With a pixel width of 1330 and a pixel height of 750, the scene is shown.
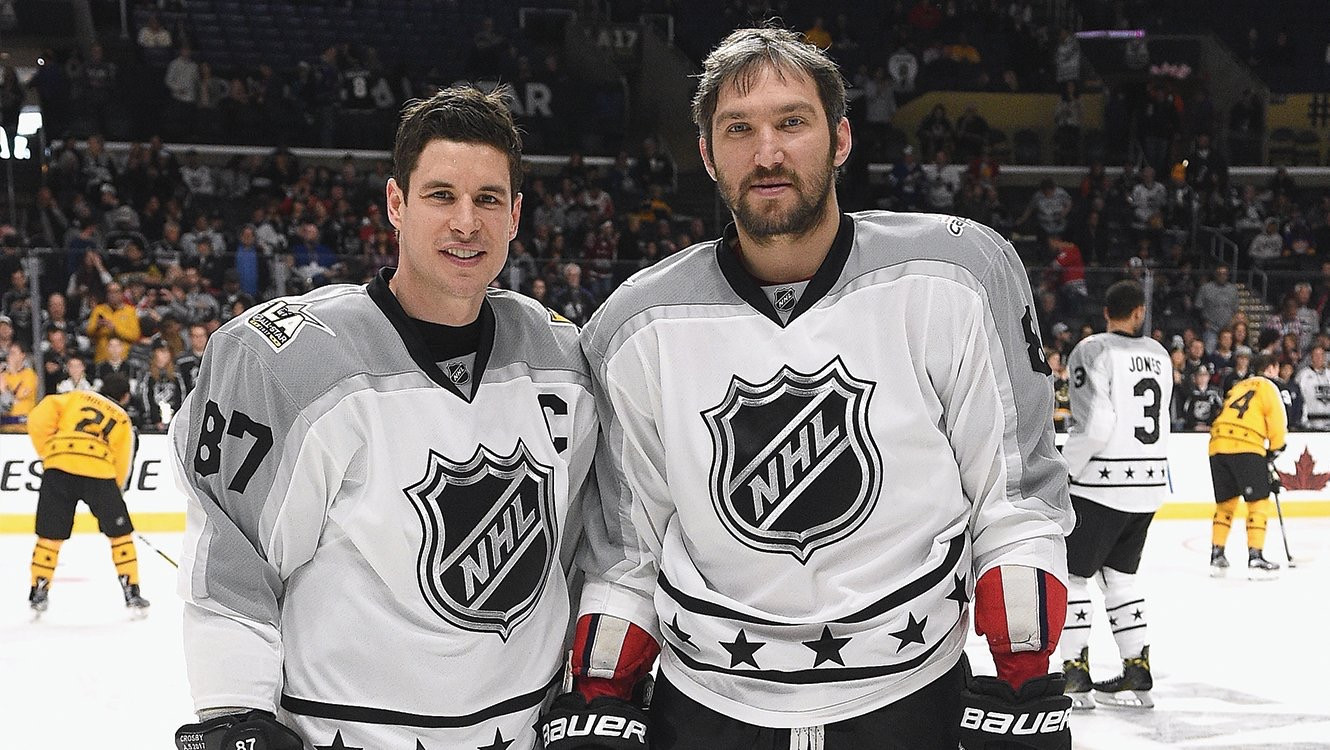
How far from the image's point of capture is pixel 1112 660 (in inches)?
236

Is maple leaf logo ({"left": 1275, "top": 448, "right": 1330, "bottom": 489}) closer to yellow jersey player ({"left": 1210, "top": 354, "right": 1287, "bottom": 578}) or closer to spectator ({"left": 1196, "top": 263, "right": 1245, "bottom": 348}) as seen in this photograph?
spectator ({"left": 1196, "top": 263, "right": 1245, "bottom": 348})

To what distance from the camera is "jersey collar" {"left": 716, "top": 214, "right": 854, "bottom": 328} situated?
2098 mm

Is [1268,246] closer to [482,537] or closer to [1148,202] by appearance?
[1148,202]

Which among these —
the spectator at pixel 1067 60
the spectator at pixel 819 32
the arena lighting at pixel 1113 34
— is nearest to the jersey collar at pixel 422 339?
the spectator at pixel 819 32

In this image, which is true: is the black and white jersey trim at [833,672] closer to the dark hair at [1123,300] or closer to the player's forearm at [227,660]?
the player's forearm at [227,660]

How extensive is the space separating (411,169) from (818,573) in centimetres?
91

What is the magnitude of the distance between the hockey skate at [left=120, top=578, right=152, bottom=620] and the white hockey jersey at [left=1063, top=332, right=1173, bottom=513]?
4538mm

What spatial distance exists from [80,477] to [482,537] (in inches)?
217

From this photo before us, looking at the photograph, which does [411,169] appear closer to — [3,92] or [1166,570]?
[1166,570]

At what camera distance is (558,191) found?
14172 millimetres

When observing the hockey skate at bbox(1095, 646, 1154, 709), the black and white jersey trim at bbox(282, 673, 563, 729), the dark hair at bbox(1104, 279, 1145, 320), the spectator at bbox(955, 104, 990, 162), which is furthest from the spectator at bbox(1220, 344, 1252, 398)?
the black and white jersey trim at bbox(282, 673, 563, 729)

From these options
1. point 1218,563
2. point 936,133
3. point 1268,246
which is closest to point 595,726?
point 1218,563

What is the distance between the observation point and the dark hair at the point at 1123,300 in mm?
5344

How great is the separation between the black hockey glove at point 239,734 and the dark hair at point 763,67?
111 cm
